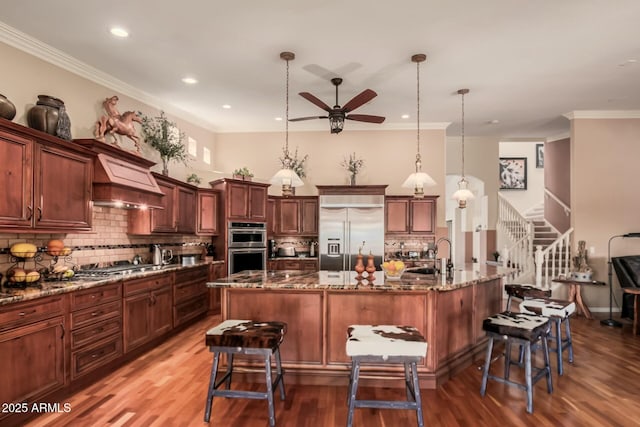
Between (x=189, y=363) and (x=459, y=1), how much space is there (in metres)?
4.24

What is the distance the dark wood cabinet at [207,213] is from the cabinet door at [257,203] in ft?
1.88

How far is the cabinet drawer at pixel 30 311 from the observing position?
2447mm

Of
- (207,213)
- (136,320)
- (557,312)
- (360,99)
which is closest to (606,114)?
(557,312)

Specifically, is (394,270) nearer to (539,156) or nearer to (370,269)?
(370,269)

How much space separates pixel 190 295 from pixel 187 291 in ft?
0.40

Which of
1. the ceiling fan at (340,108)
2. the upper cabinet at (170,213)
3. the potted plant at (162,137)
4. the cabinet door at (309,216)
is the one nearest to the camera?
the ceiling fan at (340,108)

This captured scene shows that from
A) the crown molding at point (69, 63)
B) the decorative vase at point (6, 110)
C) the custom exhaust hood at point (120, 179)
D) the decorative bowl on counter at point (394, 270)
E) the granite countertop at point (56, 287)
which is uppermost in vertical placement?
the crown molding at point (69, 63)

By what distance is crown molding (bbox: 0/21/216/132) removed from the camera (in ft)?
11.3

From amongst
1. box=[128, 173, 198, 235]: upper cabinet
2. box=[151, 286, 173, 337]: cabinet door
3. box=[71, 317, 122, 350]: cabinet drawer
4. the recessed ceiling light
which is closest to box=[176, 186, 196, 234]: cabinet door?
box=[128, 173, 198, 235]: upper cabinet

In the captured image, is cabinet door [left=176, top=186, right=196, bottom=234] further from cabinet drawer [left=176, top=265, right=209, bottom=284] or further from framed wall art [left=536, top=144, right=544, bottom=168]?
framed wall art [left=536, top=144, right=544, bottom=168]

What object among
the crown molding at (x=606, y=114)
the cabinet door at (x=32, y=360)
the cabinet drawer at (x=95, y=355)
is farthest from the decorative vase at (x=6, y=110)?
the crown molding at (x=606, y=114)

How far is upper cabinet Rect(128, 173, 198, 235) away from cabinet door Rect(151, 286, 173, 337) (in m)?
0.84

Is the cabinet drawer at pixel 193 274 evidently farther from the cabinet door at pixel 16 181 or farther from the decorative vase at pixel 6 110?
the decorative vase at pixel 6 110

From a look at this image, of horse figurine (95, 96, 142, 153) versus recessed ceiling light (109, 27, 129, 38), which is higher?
recessed ceiling light (109, 27, 129, 38)
